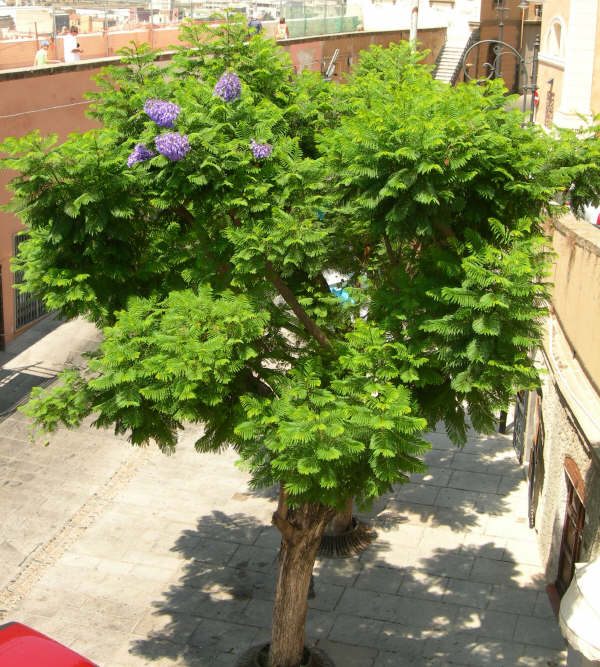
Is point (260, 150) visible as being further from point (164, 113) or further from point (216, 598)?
point (216, 598)

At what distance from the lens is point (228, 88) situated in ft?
30.8

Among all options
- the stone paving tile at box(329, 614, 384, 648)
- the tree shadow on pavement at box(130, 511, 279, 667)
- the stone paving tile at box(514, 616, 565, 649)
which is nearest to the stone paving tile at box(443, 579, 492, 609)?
the stone paving tile at box(514, 616, 565, 649)

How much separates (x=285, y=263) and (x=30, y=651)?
4.49m

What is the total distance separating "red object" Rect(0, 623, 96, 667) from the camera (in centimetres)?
890

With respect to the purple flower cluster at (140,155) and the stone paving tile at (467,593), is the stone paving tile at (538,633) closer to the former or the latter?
the stone paving tile at (467,593)

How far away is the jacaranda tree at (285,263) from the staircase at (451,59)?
35.3m

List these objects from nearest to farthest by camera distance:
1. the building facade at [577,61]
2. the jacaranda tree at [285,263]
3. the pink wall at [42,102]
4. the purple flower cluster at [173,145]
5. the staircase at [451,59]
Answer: the jacaranda tree at [285,263], the purple flower cluster at [173,145], the pink wall at [42,102], the building facade at [577,61], the staircase at [451,59]

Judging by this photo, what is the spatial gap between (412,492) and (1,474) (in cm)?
727

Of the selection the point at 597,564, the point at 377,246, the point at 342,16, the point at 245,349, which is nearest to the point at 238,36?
the point at 377,246

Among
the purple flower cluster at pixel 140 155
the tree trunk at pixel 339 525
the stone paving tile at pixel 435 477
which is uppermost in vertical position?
the purple flower cluster at pixel 140 155

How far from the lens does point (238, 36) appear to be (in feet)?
36.0

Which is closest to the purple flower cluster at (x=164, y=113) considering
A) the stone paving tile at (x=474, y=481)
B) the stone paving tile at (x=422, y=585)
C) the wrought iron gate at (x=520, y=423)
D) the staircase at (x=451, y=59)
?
the stone paving tile at (x=422, y=585)

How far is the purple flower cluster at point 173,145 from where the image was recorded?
8.62m

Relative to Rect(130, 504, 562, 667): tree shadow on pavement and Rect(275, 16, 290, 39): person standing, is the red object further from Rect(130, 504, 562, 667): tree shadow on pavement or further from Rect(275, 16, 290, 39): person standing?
Rect(275, 16, 290, 39): person standing
